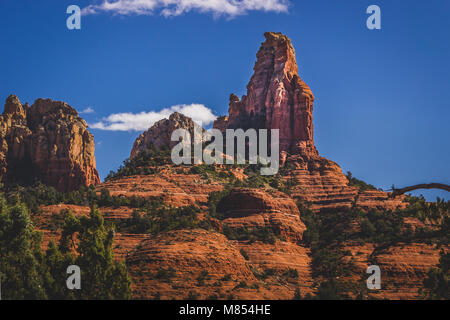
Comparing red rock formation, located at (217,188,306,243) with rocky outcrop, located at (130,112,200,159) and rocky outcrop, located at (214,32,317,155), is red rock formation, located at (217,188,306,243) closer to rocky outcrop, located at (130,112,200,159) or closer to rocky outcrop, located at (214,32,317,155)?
rocky outcrop, located at (214,32,317,155)

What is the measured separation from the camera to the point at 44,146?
125000 mm

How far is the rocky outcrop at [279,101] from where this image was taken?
12538cm

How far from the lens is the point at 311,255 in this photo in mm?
87562

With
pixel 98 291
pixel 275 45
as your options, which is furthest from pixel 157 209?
pixel 275 45

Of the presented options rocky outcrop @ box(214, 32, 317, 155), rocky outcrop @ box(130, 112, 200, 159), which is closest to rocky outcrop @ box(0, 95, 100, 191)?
rocky outcrop @ box(130, 112, 200, 159)

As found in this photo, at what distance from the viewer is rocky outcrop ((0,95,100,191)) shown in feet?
405

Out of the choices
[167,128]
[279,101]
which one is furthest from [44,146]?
[279,101]

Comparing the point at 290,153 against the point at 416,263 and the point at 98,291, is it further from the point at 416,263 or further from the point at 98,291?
the point at 98,291

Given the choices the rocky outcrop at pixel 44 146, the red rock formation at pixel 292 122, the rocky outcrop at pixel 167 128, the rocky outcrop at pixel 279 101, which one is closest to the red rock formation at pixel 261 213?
the red rock formation at pixel 292 122

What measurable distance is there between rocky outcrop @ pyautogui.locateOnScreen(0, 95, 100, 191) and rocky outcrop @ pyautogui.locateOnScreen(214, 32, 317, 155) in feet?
108

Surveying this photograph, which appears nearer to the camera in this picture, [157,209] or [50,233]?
[50,233]

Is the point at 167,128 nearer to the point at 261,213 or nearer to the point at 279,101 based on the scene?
the point at 279,101

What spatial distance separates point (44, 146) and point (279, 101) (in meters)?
47.9
